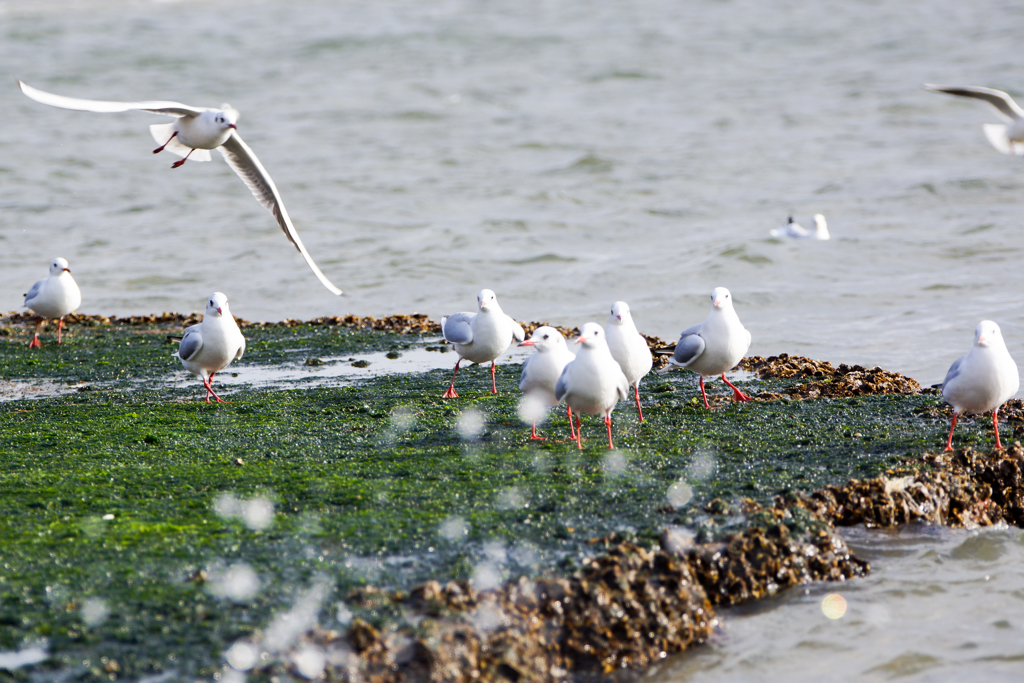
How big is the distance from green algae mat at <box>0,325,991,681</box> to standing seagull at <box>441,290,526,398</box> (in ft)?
1.05

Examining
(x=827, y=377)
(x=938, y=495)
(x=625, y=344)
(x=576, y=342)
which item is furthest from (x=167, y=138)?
(x=938, y=495)

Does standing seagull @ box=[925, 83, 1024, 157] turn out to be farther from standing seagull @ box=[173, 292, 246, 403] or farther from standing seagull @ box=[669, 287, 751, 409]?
standing seagull @ box=[173, 292, 246, 403]

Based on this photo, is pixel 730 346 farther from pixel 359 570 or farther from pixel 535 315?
pixel 535 315

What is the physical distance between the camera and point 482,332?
732cm

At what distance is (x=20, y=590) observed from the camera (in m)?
3.82

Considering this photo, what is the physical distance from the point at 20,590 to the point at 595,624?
2.22 m

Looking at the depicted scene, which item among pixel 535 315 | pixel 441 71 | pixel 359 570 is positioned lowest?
pixel 535 315

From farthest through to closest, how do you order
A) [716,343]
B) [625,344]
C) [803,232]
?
[803,232]
[716,343]
[625,344]

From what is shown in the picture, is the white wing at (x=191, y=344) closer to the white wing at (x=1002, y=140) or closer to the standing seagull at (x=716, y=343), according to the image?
the standing seagull at (x=716, y=343)

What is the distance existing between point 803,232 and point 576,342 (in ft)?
29.1

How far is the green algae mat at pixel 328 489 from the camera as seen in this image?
373 cm

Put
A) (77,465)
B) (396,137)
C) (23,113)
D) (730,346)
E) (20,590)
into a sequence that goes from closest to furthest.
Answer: (20,590), (77,465), (730,346), (396,137), (23,113)

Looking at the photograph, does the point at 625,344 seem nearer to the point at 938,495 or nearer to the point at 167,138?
the point at 938,495

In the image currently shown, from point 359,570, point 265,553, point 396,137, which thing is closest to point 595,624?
point 359,570
